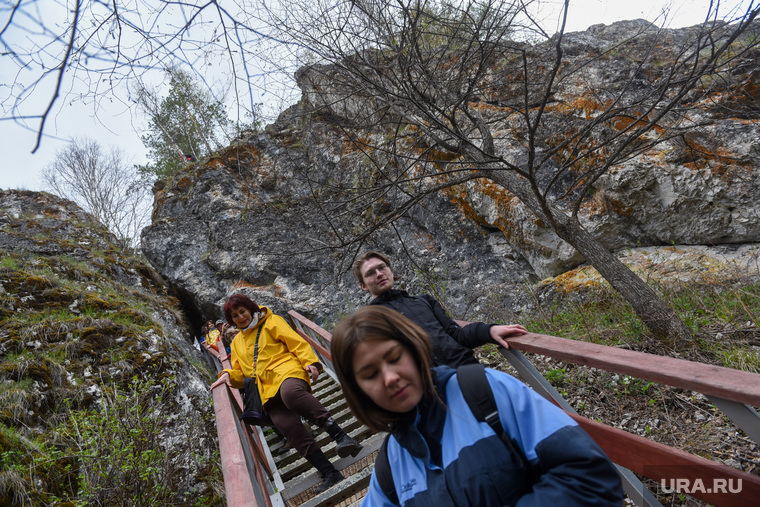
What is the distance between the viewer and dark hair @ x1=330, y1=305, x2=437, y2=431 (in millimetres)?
1178

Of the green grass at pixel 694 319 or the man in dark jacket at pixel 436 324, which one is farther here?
the green grass at pixel 694 319

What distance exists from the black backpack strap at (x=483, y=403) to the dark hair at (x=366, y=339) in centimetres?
14

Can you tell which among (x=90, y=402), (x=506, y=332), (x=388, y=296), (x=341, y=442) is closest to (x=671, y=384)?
(x=506, y=332)

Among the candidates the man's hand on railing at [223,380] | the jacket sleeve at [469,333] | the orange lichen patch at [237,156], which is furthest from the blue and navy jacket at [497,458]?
the man's hand on railing at [223,380]

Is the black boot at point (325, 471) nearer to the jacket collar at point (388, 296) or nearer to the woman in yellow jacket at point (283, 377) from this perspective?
the woman in yellow jacket at point (283, 377)

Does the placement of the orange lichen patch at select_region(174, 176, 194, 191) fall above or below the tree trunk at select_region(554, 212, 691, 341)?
above

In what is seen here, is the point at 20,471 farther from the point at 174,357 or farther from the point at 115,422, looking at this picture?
the point at 174,357

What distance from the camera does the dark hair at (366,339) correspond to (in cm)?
118

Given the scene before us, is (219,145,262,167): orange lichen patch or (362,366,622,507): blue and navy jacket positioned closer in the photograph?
(362,366,622,507): blue and navy jacket

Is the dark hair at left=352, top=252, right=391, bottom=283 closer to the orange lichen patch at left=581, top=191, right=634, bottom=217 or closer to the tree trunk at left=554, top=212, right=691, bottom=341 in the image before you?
the tree trunk at left=554, top=212, right=691, bottom=341

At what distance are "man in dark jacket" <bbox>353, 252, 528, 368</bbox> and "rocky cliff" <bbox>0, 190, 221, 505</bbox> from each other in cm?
291

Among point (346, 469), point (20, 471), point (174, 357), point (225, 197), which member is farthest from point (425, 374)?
point (225, 197)

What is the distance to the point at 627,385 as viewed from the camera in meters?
3.25
